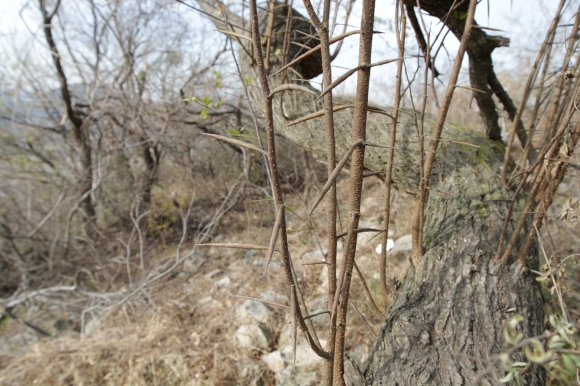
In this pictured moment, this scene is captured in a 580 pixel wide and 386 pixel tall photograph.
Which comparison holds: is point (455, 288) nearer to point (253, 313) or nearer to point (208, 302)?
point (253, 313)

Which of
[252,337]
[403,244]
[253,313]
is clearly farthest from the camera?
[403,244]

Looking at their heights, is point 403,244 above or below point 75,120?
below

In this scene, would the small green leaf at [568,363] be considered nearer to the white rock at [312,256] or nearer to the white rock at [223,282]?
the white rock at [312,256]

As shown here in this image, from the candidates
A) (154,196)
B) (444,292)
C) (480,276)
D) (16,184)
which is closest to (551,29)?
(480,276)

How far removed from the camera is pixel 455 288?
1340 mm

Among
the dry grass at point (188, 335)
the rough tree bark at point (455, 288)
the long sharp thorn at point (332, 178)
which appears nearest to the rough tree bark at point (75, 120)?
the dry grass at point (188, 335)

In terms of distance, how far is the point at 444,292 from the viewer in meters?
1.33

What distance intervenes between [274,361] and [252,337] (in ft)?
0.95

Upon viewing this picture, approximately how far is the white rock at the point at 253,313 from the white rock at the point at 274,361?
11.9 inches

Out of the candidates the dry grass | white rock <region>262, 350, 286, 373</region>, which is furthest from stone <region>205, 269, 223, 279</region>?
white rock <region>262, 350, 286, 373</region>

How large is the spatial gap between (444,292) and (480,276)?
0.57ft

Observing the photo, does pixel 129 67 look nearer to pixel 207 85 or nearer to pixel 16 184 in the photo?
pixel 207 85

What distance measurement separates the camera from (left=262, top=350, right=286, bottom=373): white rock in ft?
7.89

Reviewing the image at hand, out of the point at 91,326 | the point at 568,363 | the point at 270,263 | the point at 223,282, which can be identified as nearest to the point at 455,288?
the point at 568,363
